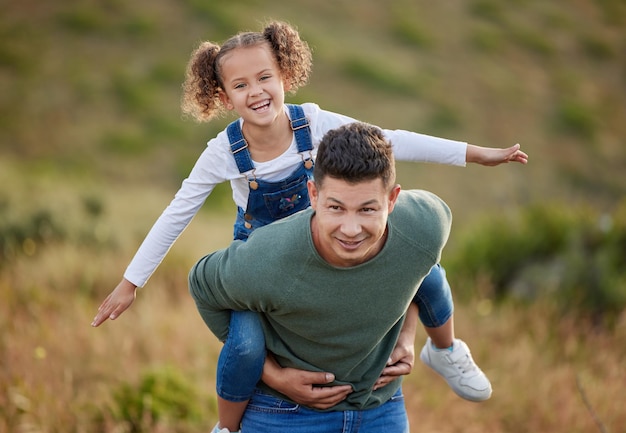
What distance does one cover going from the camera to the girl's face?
2924 millimetres

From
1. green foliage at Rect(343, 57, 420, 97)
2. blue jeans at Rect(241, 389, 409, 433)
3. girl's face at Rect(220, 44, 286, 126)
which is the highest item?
girl's face at Rect(220, 44, 286, 126)

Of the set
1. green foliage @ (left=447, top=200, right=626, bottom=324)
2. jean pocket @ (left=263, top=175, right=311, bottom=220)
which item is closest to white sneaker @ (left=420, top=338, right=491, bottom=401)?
jean pocket @ (left=263, top=175, right=311, bottom=220)

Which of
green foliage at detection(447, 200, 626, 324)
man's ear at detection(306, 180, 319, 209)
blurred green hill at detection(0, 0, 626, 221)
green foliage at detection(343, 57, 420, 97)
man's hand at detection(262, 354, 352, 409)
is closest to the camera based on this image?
man's ear at detection(306, 180, 319, 209)

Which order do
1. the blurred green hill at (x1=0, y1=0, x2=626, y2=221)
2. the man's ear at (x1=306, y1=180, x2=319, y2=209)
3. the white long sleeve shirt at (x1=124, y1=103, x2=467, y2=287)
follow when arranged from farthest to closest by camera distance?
the blurred green hill at (x1=0, y1=0, x2=626, y2=221) → the white long sleeve shirt at (x1=124, y1=103, x2=467, y2=287) → the man's ear at (x1=306, y1=180, x2=319, y2=209)

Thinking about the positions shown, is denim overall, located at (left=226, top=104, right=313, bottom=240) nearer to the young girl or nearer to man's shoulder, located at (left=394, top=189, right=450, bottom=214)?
the young girl

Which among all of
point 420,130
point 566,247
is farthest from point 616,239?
point 420,130

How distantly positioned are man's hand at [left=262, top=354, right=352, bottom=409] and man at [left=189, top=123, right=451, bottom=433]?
0.14 ft

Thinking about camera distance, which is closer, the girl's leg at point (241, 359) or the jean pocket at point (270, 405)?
the girl's leg at point (241, 359)

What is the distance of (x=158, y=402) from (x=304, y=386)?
198 cm

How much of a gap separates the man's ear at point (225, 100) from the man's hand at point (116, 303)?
0.87 meters

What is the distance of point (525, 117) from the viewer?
15.4m

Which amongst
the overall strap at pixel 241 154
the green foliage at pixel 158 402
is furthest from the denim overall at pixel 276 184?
the green foliage at pixel 158 402

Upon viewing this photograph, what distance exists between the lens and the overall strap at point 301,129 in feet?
9.79

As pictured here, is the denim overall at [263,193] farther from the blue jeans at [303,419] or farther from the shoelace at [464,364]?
the shoelace at [464,364]
